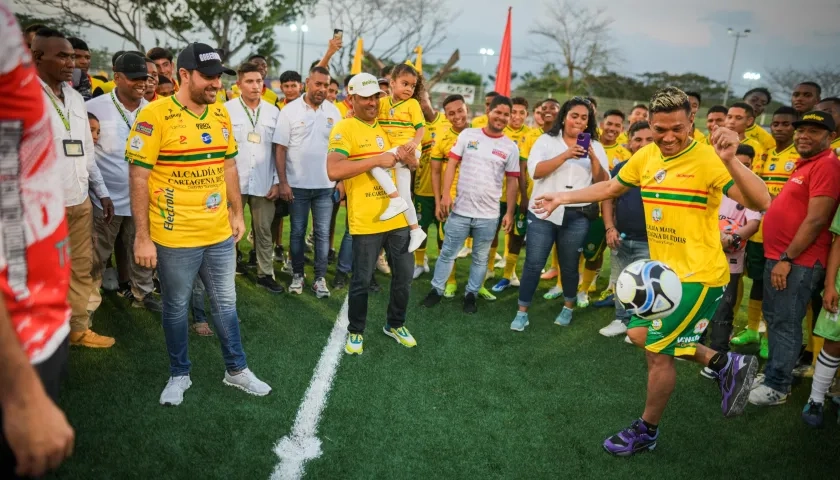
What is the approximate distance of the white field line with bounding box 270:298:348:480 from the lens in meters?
2.96

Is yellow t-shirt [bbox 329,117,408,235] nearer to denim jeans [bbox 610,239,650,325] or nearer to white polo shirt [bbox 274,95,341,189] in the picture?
white polo shirt [bbox 274,95,341,189]

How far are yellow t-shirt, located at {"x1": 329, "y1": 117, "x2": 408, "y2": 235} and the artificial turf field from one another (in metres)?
1.16

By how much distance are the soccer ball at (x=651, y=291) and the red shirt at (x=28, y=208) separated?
2841 millimetres

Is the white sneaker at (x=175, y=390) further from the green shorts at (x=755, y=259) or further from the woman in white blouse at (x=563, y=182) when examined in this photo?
the green shorts at (x=755, y=259)

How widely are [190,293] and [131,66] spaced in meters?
2.44

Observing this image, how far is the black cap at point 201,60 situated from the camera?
3.19 metres

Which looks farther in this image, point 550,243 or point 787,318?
point 550,243

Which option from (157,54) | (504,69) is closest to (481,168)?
(157,54)

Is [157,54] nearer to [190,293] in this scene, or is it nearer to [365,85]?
[365,85]

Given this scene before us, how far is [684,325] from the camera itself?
10.5ft

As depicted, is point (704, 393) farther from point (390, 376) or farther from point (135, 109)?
point (135, 109)

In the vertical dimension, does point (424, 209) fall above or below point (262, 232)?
above

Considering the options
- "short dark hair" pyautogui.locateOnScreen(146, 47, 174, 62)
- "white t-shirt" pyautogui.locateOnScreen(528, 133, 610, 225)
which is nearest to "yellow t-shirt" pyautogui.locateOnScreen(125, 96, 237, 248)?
"white t-shirt" pyautogui.locateOnScreen(528, 133, 610, 225)

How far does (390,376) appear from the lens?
4195 millimetres
